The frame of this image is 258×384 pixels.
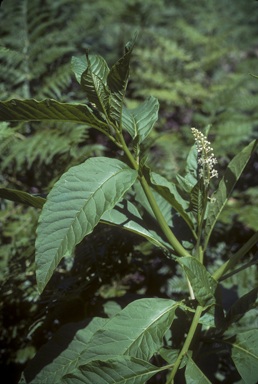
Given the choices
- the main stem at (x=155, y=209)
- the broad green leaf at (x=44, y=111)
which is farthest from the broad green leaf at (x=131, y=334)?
the broad green leaf at (x=44, y=111)

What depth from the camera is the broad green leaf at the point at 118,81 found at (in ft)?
1.49

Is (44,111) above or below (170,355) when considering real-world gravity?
above

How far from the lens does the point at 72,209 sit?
448 mm

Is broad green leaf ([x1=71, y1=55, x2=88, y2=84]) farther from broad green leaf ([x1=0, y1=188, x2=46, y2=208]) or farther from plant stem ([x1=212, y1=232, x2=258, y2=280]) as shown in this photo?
plant stem ([x1=212, y1=232, x2=258, y2=280])

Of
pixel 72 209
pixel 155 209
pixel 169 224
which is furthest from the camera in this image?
pixel 169 224

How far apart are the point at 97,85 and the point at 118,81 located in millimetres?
37

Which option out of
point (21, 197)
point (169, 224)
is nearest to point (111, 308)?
point (169, 224)

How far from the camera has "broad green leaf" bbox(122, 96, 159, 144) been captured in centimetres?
58

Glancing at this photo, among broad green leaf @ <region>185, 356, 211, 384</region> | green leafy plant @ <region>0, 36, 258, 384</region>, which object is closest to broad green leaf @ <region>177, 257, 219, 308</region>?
green leafy plant @ <region>0, 36, 258, 384</region>

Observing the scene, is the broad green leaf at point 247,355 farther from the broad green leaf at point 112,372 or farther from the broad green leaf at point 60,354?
the broad green leaf at point 60,354

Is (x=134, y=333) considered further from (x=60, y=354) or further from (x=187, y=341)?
(x=60, y=354)

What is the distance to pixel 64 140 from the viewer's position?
3.76ft

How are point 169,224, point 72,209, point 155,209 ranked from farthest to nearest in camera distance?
point 169,224 < point 155,209 < point 72,209

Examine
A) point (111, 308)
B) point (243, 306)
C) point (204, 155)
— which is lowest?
point (111, 308)
